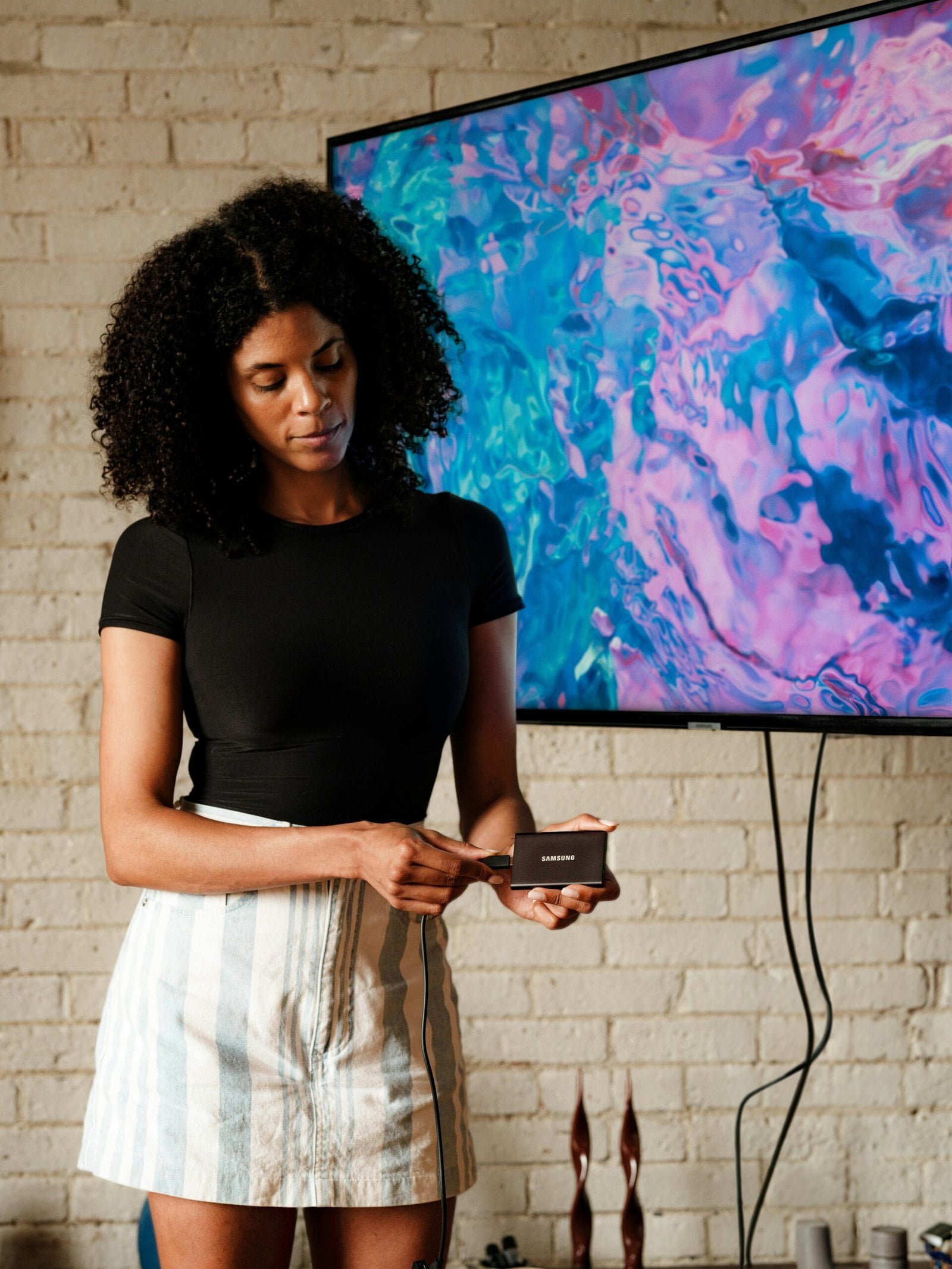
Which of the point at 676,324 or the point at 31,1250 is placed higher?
the point at 676,324

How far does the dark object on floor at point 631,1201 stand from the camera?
1.97 metres

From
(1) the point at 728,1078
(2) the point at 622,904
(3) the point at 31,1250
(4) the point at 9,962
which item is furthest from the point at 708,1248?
(4) the point at 9,962

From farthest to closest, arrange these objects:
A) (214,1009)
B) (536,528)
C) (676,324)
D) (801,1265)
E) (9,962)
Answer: (9,962)
(801,1265)
(536,528)
(676,324)
(214,1009)

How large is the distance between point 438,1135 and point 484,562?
1.88 feet

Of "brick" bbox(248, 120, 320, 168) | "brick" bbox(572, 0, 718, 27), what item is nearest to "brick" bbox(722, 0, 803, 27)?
"brick" bbox(572, 0, 718, 27)

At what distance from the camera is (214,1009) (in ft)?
3.64

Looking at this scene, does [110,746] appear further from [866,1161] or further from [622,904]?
[866,1161]

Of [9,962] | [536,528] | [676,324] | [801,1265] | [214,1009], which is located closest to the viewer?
[214,1009]

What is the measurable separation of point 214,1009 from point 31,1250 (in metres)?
1.40

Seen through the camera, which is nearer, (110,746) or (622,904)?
(110,746)

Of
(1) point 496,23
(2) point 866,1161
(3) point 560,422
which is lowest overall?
(2) point 866,1161

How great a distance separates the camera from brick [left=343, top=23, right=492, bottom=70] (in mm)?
2170

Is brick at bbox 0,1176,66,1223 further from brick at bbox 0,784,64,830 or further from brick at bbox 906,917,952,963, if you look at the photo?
brick at bbox 906,917,952,963

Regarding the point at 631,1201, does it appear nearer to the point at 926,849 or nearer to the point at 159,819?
the point at 926,849
